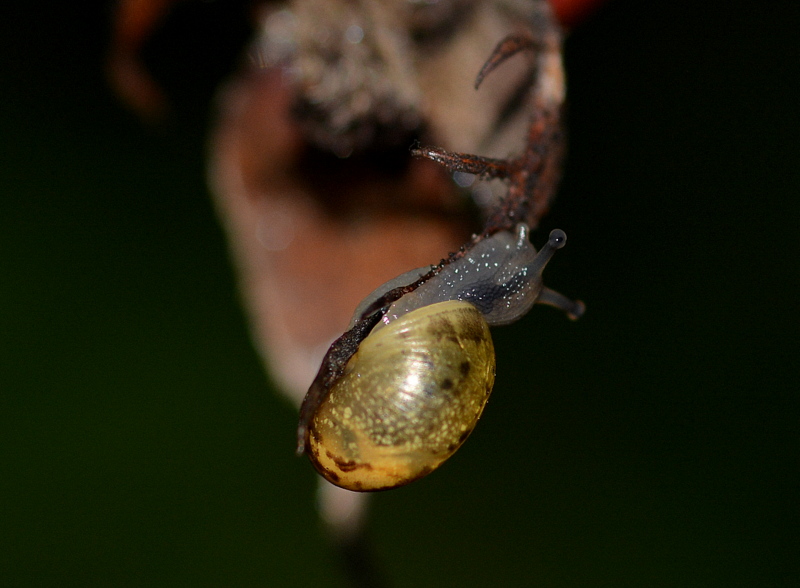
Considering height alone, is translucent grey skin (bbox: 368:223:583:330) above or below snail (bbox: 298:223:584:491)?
above

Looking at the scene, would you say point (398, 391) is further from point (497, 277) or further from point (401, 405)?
point (497, 277)

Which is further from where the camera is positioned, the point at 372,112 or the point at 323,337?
the point at 323,337

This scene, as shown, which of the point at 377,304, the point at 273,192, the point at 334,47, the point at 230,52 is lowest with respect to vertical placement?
the point at 377,304

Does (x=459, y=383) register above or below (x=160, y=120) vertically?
below

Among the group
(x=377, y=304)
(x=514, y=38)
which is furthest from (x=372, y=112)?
(x=377, y=304)

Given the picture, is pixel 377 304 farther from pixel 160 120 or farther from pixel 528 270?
pixel 160 120
